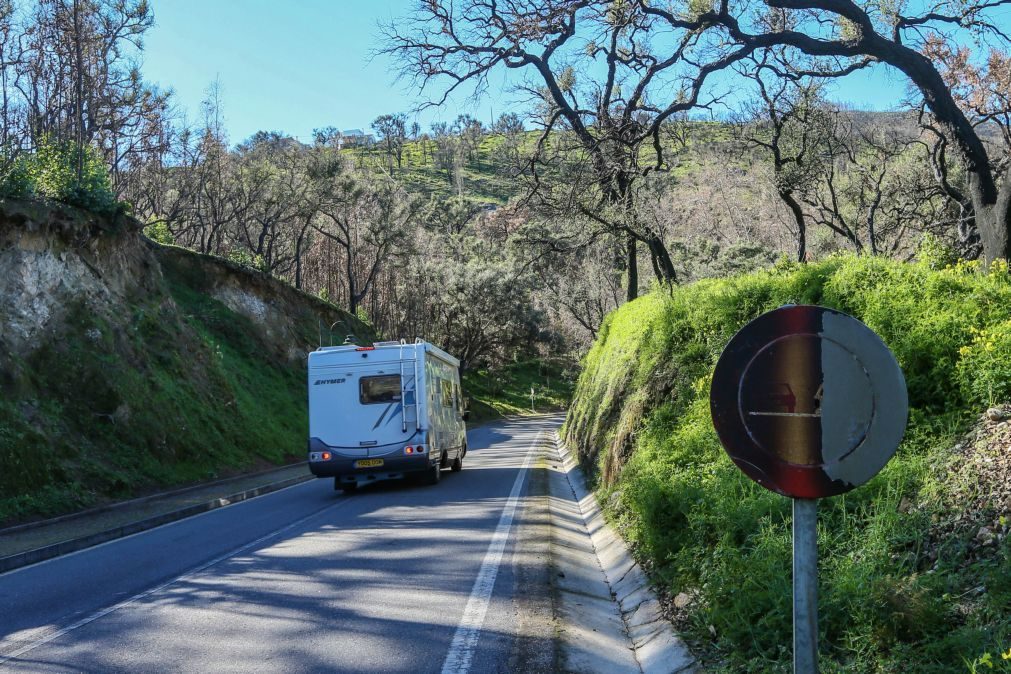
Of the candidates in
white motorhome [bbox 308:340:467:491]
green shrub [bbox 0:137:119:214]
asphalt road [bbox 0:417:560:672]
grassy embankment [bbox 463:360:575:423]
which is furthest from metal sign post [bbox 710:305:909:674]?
grassy embankment [bbox 463:360:575:423]

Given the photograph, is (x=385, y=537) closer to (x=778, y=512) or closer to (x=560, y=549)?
(x=560, y=549)

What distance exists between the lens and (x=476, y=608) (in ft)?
22.2

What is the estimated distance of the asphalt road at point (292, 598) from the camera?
5.58 meters

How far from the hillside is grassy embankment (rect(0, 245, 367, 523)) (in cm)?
3

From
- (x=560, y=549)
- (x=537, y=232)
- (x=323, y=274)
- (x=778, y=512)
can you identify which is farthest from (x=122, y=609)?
(x=323, y=274)

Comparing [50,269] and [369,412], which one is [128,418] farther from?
[369,412]

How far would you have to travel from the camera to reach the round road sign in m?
2.58

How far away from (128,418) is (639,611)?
1638cm

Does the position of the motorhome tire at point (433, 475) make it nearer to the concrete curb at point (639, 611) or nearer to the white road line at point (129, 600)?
the white road line at point (129, 600)

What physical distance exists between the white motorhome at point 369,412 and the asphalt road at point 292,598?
336 centimetres

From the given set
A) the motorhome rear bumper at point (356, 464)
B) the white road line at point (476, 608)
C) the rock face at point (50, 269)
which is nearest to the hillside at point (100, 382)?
the rock face at point (50, 269)

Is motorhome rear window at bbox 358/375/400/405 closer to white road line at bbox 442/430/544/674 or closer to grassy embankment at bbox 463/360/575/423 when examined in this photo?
white road line at bbox 442/430/544/674

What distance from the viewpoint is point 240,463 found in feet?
77.7

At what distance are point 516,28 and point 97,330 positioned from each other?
47.2ft
